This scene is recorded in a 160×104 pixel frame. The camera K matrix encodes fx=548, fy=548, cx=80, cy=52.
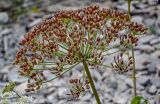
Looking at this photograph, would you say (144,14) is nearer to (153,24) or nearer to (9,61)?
(153,24)

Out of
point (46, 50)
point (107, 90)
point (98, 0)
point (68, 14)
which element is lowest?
point (107, 90)

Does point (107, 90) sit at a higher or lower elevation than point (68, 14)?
lower

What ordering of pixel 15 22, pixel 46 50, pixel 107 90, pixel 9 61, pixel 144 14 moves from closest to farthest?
pixel 46 50 → pixel 107 90 → pixel 9 61 → pixel 144 14 → pixel 15 22

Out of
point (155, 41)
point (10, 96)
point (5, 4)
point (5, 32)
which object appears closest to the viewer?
point (10, 96)

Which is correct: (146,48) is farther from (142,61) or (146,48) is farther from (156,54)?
(142,61)

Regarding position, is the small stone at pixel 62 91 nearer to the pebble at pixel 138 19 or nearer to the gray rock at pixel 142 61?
the gray rock at pixel 142 61

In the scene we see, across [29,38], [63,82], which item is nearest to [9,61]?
[63,82]

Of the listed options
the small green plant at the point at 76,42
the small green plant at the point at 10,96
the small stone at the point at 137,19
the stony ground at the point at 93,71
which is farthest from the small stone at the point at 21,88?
the small green plant at the point at 76,42

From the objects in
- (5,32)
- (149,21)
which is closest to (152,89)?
(149,21)

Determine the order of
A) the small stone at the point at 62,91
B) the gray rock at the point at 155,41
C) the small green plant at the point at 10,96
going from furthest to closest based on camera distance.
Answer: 1. the gray rock at the point at 155,41
2. the small stone at the point at 62,91
3. the small green plant at the point at 10,96
